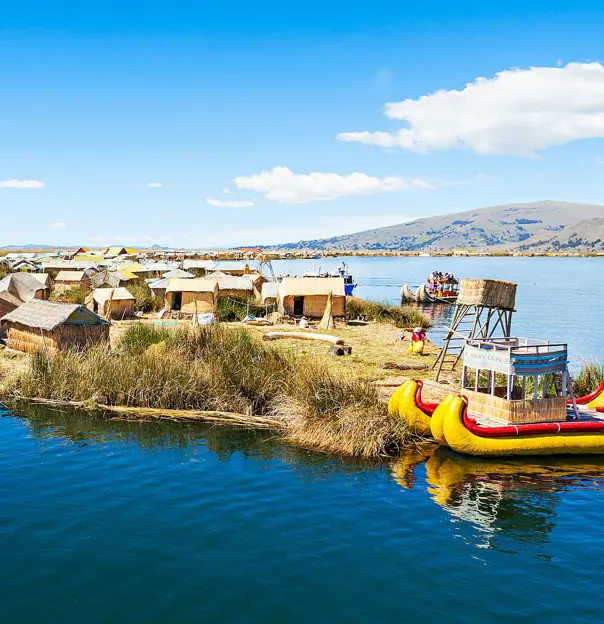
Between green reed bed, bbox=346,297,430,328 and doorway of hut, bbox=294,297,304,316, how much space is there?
3014 mm

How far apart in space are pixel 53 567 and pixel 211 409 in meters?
8.43

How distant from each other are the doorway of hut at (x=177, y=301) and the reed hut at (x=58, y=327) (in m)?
13.6

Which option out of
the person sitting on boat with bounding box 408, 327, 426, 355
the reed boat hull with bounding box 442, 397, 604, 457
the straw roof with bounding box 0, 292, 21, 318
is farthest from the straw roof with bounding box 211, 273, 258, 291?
the reed boat hull with bounding box 442, 397, 604, 457

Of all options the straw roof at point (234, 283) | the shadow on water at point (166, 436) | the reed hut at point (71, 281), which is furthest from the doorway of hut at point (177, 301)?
the shadow on water at point (166, 436)

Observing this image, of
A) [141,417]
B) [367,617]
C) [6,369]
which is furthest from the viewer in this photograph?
[6,369]

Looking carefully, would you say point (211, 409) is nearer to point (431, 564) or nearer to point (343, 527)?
point (343, 527)

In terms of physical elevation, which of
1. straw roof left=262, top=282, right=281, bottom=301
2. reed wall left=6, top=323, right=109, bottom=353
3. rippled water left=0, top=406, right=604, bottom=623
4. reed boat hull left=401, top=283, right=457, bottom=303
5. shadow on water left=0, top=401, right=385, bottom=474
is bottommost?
rippled water left=0, top=406, right=604, bottom=623

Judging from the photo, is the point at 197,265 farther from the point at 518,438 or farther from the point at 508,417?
the point at 518,438

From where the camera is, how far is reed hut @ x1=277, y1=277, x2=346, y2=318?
35.6 metres

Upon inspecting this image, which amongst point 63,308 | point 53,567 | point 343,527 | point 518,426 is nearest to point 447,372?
point 518,426

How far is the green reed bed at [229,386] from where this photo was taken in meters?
14.7

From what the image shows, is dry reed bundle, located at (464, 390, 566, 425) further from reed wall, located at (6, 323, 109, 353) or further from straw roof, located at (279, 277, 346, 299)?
straw roof, located at (279, 277, 346, 299)

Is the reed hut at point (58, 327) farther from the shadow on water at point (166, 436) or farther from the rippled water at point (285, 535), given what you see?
the rippled water at point (285, 535)

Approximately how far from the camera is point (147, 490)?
12055 millimetres
